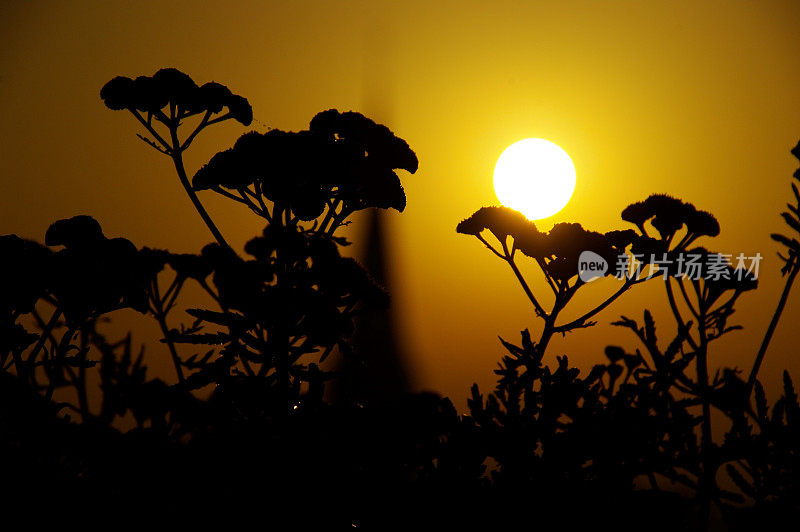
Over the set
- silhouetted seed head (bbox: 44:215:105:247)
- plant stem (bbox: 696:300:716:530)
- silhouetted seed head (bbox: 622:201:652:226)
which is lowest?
plant stem (bbox: 696:300:716:530)

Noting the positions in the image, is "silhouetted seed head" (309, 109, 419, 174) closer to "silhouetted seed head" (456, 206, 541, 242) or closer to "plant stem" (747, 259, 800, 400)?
"silhouetted seed head" (456, 206, 541, 242)

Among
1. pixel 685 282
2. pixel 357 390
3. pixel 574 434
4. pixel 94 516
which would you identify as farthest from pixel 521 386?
pixel 94 516

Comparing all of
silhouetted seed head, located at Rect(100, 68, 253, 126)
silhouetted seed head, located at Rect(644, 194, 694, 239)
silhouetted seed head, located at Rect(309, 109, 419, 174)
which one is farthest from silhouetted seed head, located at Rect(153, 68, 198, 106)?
silhouetted seed head, located at Rect(644, 194, 694, 239)

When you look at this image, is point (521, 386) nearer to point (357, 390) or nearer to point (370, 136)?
point (357, 390)

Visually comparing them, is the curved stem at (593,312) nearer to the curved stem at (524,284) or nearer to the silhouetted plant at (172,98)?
the curved stem at (524,284)

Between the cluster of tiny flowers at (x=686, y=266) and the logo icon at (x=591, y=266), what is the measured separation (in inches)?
6.1

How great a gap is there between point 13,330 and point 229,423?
1805 mm

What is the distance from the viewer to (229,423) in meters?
3.25

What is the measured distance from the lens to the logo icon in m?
4.92

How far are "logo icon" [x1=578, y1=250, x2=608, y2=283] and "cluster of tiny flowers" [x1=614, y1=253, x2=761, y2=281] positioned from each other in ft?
0.51

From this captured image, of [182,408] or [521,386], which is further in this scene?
[521,386]

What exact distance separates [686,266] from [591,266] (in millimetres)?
737

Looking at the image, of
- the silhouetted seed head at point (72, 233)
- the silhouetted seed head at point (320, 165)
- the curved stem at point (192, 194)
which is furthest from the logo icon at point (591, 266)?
the silhouetted seed head at point (72, 233)

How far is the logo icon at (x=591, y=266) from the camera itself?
4918 millimetres
